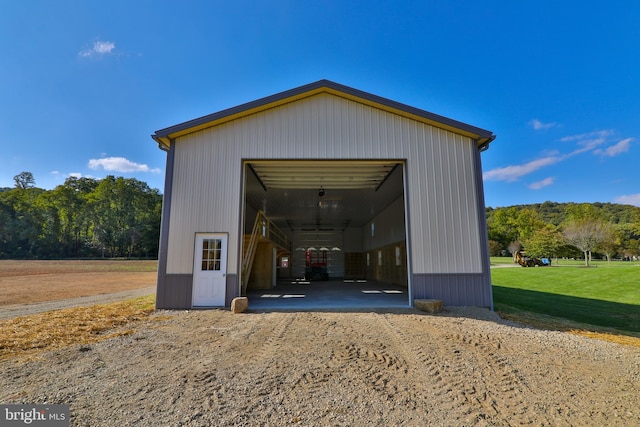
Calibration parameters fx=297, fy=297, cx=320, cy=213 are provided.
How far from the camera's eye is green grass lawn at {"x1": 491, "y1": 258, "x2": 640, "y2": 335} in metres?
9.23

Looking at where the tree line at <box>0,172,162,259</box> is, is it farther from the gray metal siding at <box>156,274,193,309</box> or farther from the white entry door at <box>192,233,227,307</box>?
the white entry door at <box>192,233,227,307</box>

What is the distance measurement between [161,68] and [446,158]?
1013 centimetres

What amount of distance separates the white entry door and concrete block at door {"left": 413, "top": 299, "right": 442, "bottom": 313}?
5266mm

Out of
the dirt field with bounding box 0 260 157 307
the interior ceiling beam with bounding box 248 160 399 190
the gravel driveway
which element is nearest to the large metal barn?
the interior ceiling beam with bounding box 248 160 399 190

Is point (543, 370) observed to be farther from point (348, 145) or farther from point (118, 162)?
point (118, 162)

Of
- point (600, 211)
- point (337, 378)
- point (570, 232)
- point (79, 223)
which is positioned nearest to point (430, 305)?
point (337, 378)

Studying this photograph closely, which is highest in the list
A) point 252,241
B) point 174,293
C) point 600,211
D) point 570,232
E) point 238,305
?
point 600,211

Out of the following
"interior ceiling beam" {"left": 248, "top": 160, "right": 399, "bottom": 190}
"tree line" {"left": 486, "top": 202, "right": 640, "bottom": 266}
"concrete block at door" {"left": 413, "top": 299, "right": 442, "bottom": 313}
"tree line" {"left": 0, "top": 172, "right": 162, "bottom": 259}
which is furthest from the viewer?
"tree line" {"left": 0, "top": 172, "right": 162, "bottom": 259}

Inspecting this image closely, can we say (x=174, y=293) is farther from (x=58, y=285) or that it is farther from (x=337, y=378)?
(x=58, y=285)

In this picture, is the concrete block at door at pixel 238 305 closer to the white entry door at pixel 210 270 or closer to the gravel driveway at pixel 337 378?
the white entry door at pixel 210 270

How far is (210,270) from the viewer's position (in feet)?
27.0

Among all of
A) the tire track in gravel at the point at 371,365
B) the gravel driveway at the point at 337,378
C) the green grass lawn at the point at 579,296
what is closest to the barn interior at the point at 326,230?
the tire track in gravel at the point at 371,365

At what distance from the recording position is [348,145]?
8625 millimetres

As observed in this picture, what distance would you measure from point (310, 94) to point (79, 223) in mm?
62539
